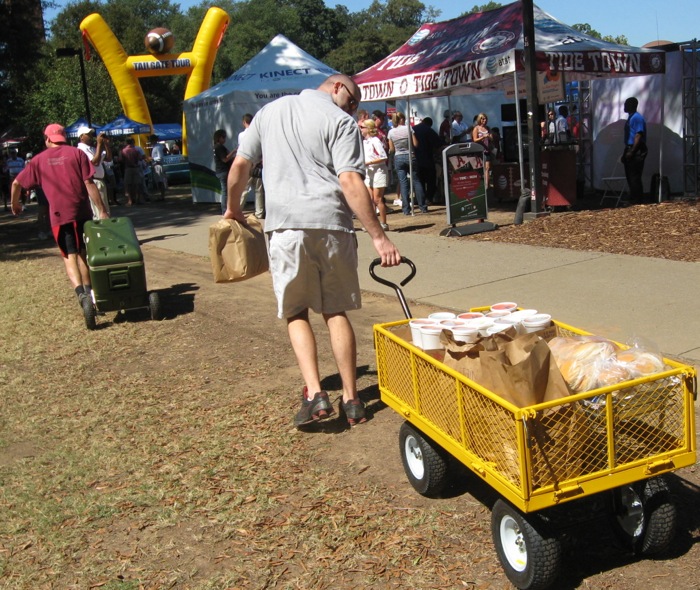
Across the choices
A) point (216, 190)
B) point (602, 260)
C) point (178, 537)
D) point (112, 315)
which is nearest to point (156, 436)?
point (178, 537)

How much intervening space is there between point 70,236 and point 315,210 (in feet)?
14.5

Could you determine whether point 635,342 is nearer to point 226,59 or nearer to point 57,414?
point 57,414

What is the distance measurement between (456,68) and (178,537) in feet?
34.8

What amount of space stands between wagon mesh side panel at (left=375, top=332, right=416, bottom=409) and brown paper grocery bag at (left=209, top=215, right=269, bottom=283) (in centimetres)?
123

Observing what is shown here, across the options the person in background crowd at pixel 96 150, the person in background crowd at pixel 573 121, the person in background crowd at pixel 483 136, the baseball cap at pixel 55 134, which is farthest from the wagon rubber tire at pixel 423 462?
the person in background crowd at pixel 573 121

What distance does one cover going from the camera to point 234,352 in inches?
262

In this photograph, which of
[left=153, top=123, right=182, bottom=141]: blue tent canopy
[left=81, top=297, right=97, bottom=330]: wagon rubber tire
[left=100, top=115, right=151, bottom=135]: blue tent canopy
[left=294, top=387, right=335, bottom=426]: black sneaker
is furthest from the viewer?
[left=153, top=123, right=182, bottom=141]: blue tent canopy

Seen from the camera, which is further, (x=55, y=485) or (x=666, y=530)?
(x=55, y=485)

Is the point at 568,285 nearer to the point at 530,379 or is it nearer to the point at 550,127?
the point at 530,379

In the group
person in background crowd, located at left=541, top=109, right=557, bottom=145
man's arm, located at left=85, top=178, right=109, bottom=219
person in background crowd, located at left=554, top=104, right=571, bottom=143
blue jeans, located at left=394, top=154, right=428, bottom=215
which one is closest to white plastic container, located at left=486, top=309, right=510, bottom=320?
man's arm, located at left=85, top=178, right=109, bottom=219

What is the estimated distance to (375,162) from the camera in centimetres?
1246

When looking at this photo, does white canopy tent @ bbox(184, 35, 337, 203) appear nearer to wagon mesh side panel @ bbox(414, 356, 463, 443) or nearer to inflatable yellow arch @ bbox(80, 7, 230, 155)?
inflatable yellow arch @ bbox(80, 7, 230, 155)

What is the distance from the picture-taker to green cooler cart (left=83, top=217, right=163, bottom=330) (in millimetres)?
7707

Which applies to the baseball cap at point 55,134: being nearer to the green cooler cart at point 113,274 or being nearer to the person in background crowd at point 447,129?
the green cooler cart at point 113,274
